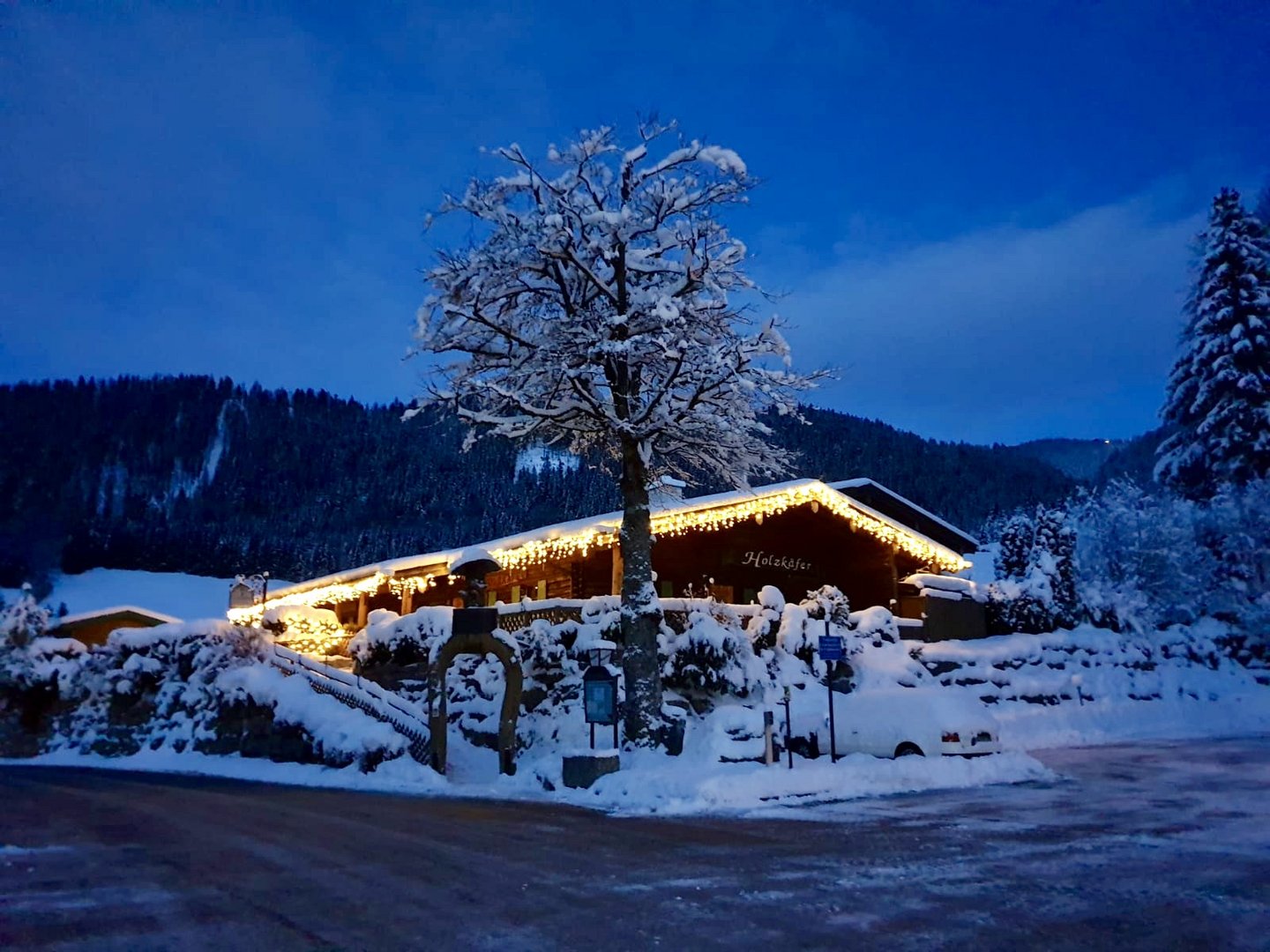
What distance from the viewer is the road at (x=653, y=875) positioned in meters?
6.08

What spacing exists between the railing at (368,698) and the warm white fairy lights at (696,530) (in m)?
4.62

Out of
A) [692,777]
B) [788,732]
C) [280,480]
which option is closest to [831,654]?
[788,732]

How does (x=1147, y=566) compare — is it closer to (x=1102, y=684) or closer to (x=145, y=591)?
(x=1102, y=684)

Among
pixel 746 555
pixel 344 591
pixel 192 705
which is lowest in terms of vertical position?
pixel 192 705

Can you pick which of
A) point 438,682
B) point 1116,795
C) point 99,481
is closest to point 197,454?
point 99,481

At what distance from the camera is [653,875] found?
805cm

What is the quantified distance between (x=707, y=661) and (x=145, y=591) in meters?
82.6

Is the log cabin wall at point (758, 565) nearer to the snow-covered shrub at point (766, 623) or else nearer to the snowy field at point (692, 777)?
the snow-covered shrub at point (766, 623)

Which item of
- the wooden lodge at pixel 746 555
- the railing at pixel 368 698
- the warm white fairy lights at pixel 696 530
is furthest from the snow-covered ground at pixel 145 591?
the railing at pixel 368 698

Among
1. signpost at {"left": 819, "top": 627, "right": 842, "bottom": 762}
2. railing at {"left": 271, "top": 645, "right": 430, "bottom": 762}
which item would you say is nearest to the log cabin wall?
railing at {"left": 271, "top": 645, "right": 430, "bottom": 762}

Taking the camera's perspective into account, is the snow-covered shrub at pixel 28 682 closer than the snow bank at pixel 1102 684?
No

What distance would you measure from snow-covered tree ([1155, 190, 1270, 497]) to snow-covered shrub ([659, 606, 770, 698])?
2397 cm

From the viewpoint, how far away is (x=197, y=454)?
121 metres

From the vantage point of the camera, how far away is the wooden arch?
1758 cm
